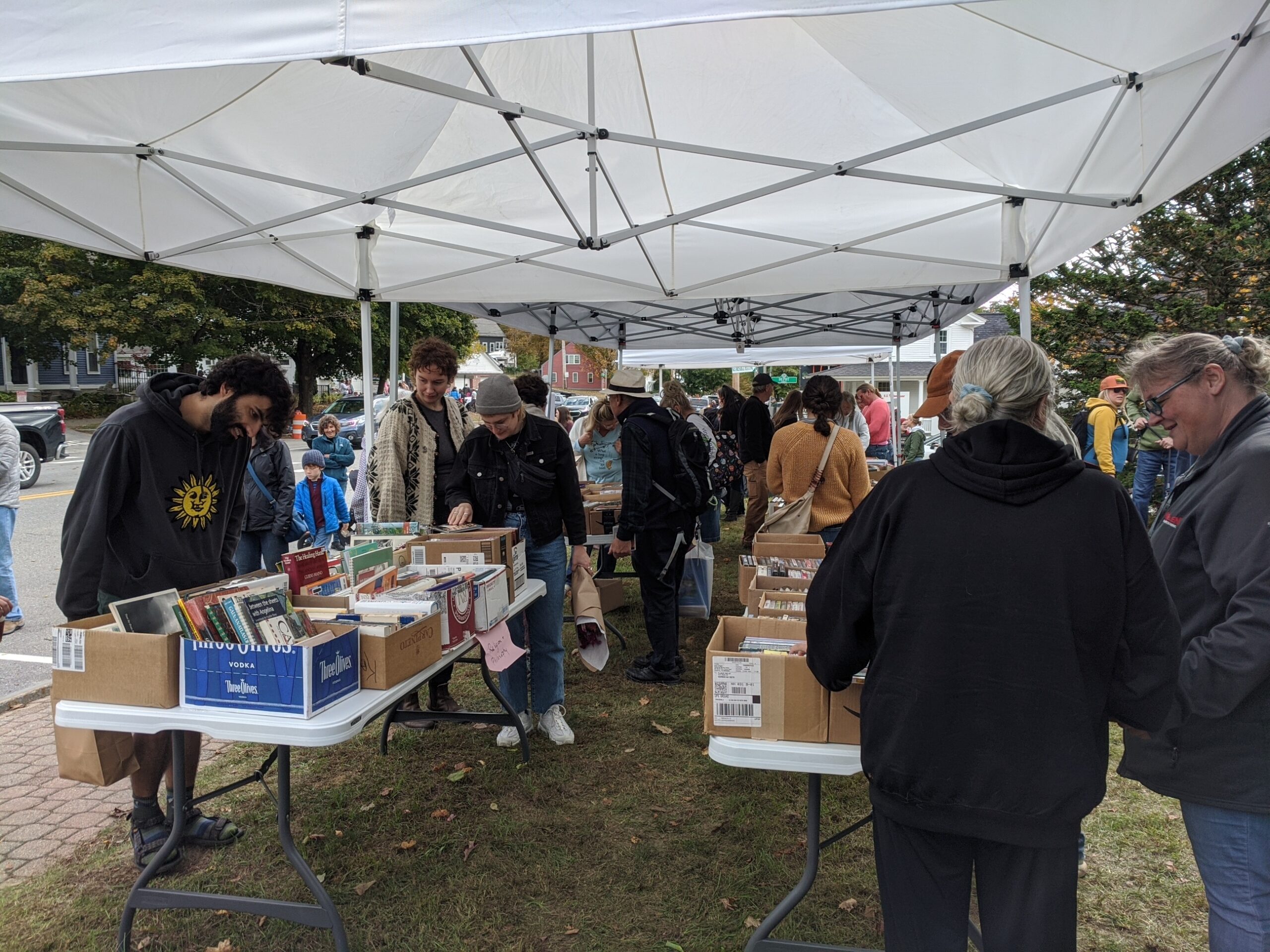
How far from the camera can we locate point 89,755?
8.38 feet

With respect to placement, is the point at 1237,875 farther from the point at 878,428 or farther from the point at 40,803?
the point at 878,428

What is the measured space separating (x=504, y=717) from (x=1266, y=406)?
10.8 feet

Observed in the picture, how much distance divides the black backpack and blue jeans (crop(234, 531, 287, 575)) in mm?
3011

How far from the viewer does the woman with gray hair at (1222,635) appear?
1.67m

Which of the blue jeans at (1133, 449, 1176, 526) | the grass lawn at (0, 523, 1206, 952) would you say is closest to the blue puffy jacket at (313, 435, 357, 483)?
the grass lawn at (0, 523, 1206, 952)

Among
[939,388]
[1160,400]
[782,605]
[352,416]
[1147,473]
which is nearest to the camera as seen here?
[1160,400]

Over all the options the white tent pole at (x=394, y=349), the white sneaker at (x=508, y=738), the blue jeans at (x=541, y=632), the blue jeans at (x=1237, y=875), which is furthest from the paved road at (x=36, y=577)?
the blue jeans at (x=1237, y=875)

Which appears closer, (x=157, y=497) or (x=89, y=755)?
(x=89, y=755)

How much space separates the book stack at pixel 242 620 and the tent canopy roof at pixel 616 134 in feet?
4.52

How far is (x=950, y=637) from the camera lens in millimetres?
1552

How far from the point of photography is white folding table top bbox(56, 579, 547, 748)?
2188 millimetres

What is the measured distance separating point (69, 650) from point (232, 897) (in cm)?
92

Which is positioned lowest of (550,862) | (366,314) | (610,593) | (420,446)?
(550,862)

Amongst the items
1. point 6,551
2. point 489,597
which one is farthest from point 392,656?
point 6,551
